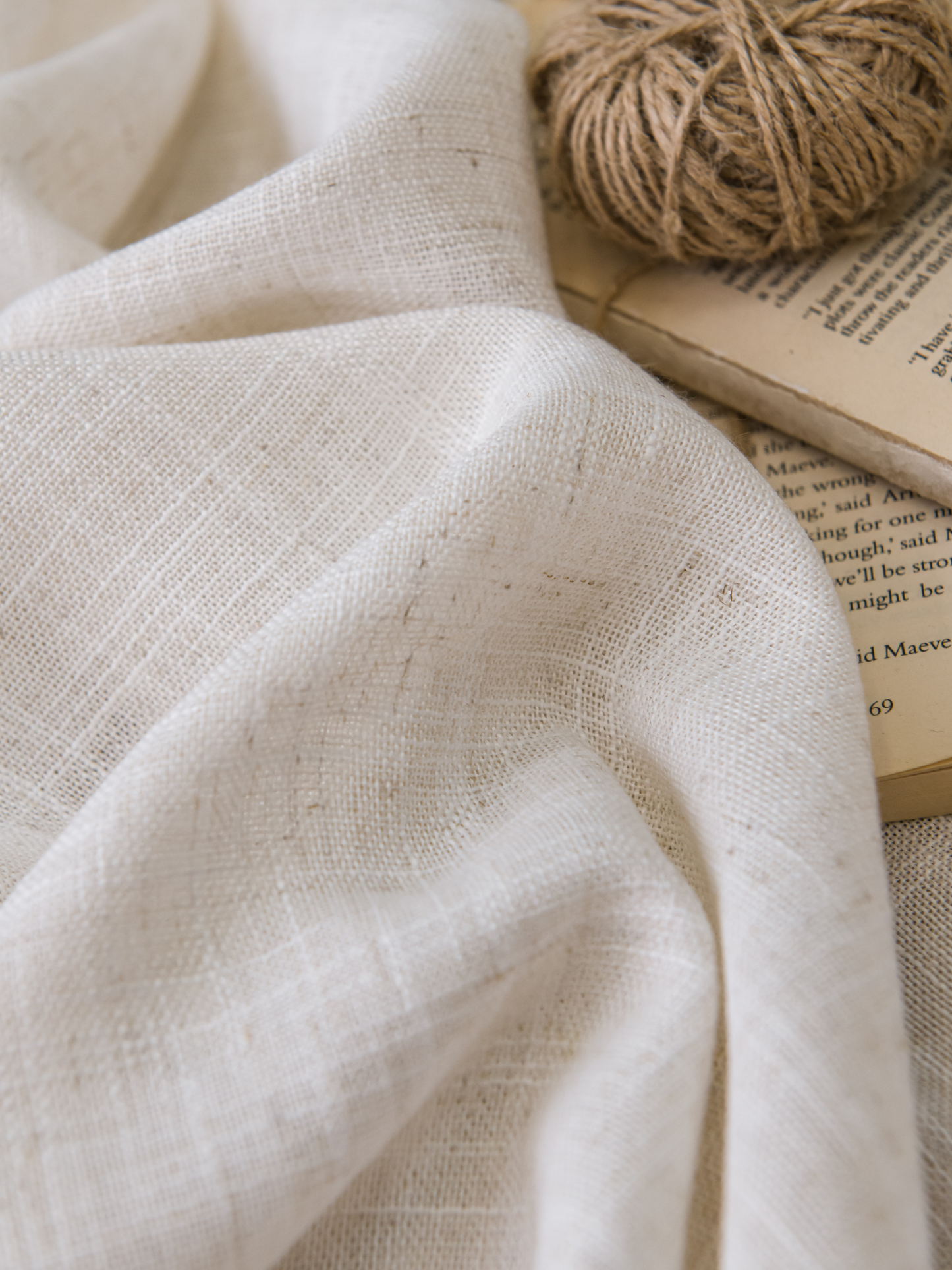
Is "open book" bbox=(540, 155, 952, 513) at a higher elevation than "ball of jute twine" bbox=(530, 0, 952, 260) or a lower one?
lower

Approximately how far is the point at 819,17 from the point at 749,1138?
1.69 feet

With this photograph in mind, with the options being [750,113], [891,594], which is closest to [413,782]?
[891,594]

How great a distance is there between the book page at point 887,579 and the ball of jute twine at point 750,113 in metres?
0.12

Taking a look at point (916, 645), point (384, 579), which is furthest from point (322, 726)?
point (916, 645)

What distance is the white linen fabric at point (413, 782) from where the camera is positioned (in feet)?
1.11

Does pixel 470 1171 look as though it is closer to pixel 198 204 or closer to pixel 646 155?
pixel 646 155

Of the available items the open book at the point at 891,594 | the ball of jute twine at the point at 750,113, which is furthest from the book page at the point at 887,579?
the ball of jute twine at the point at 750,113

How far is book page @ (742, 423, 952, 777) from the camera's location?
1.52ft

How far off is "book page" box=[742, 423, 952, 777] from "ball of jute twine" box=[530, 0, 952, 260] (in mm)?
123

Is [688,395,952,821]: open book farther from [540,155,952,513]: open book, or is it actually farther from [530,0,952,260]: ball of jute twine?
[530,0,952,260]: ball of jute twine

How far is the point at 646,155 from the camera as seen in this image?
1.72 feet

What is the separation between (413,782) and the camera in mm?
412

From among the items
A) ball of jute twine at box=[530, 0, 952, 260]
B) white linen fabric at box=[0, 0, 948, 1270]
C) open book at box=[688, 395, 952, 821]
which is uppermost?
ball of jute twine at box=[530, 0, 952, 260]

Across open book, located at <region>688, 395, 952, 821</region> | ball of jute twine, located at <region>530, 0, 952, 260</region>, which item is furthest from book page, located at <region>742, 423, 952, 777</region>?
ball of jute twine, located at <region>530, 0, 952, 260</region>
